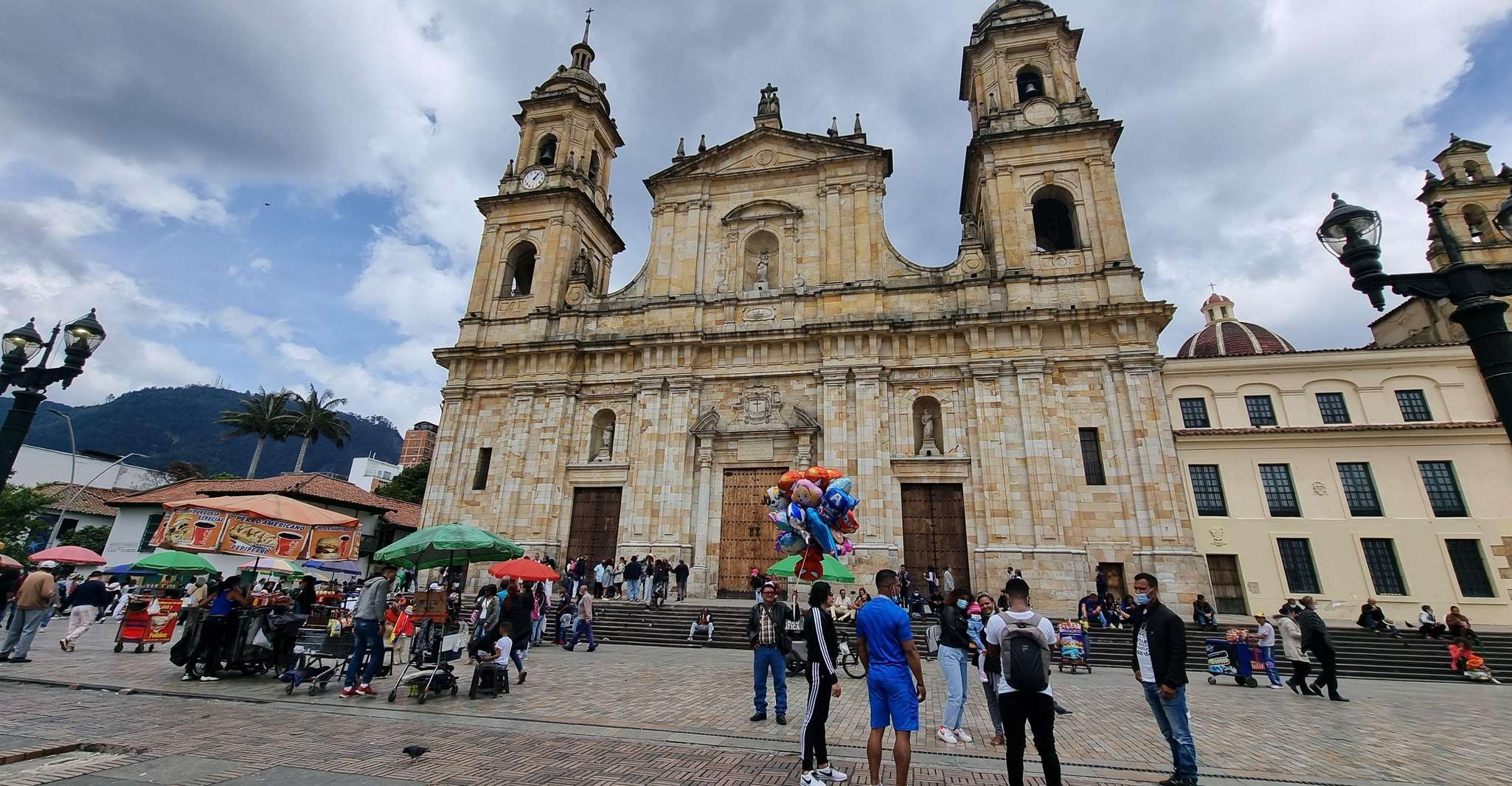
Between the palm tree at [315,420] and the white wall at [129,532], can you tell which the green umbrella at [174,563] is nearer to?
the white wall at [129,532]

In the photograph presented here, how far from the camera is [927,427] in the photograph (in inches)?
898

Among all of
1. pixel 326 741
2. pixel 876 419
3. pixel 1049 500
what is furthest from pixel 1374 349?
pixel 326 741

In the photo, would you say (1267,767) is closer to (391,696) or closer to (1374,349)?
(391,696)

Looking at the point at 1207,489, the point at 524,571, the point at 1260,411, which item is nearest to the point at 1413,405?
the point at 1260,411

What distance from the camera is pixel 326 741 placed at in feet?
22.0

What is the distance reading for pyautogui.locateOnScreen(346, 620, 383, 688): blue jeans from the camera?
9.37 m

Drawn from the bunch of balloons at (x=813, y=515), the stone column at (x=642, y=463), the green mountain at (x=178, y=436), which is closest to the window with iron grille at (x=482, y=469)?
the stone column at (x=642, y=463)

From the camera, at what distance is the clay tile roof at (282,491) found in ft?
97.7

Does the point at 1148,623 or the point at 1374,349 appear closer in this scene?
the point at 1148,623

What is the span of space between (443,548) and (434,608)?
4.08 feet

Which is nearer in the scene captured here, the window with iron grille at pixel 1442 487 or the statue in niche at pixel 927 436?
the window with iron grille at pixel 1442 487

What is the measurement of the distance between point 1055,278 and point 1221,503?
30.2 ft

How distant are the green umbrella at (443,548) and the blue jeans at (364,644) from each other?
1184mm

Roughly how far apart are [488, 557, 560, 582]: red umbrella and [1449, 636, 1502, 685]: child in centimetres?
2025
